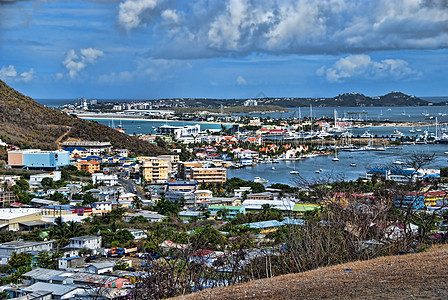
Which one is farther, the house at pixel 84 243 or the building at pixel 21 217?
the building at pixel 21 217

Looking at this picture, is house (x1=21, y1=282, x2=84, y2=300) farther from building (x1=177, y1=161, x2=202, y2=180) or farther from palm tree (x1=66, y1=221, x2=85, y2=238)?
building (x1=177, y1=161, x2=202, y2=180)

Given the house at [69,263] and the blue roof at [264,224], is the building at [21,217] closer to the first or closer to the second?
the house at [69,263]

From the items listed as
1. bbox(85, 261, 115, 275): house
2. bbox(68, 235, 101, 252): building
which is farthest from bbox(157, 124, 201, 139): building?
bbox(85, 261, 115, 275): house

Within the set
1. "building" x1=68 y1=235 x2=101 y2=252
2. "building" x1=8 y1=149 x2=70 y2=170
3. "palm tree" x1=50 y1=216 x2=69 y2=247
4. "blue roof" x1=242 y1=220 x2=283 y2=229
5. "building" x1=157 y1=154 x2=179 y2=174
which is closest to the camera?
"building" x1=68 y1=235 x2=101 y2=252

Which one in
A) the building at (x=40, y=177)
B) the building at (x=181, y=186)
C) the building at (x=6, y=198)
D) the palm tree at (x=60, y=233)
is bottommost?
the palm tree at (x=60, y=233)

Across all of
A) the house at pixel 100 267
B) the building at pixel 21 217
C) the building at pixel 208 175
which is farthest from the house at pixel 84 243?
the building at pixel 208 175
